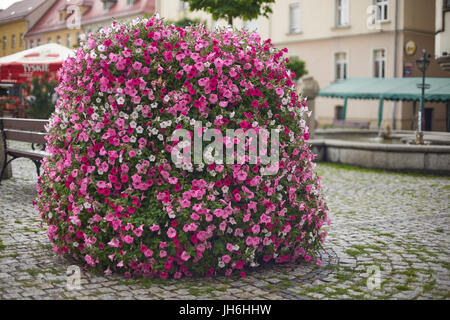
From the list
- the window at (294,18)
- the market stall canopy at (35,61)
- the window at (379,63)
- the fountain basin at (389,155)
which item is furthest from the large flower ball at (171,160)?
the window at (294,18)

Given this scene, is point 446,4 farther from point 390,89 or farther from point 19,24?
point 19,24

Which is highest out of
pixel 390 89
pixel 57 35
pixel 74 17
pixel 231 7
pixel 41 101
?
pixel 74 17

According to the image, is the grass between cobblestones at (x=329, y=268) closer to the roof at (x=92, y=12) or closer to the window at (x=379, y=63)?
the window at (x=379, y=63)

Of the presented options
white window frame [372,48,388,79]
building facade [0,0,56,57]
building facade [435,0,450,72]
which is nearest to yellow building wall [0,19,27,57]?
building facade [0,0,56,57]

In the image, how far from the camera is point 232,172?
160 inches

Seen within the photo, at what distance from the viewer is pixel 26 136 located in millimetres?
7859

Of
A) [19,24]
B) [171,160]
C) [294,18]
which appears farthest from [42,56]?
[19,24]

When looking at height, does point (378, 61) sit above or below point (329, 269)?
above

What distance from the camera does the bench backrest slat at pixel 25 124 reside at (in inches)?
291

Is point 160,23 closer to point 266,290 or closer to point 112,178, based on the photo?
point 112,178

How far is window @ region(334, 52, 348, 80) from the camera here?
3312cm

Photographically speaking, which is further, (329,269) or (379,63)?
(379,63)

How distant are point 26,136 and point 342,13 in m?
27.9

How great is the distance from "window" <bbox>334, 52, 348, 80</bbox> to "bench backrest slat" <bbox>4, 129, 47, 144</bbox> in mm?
27176
